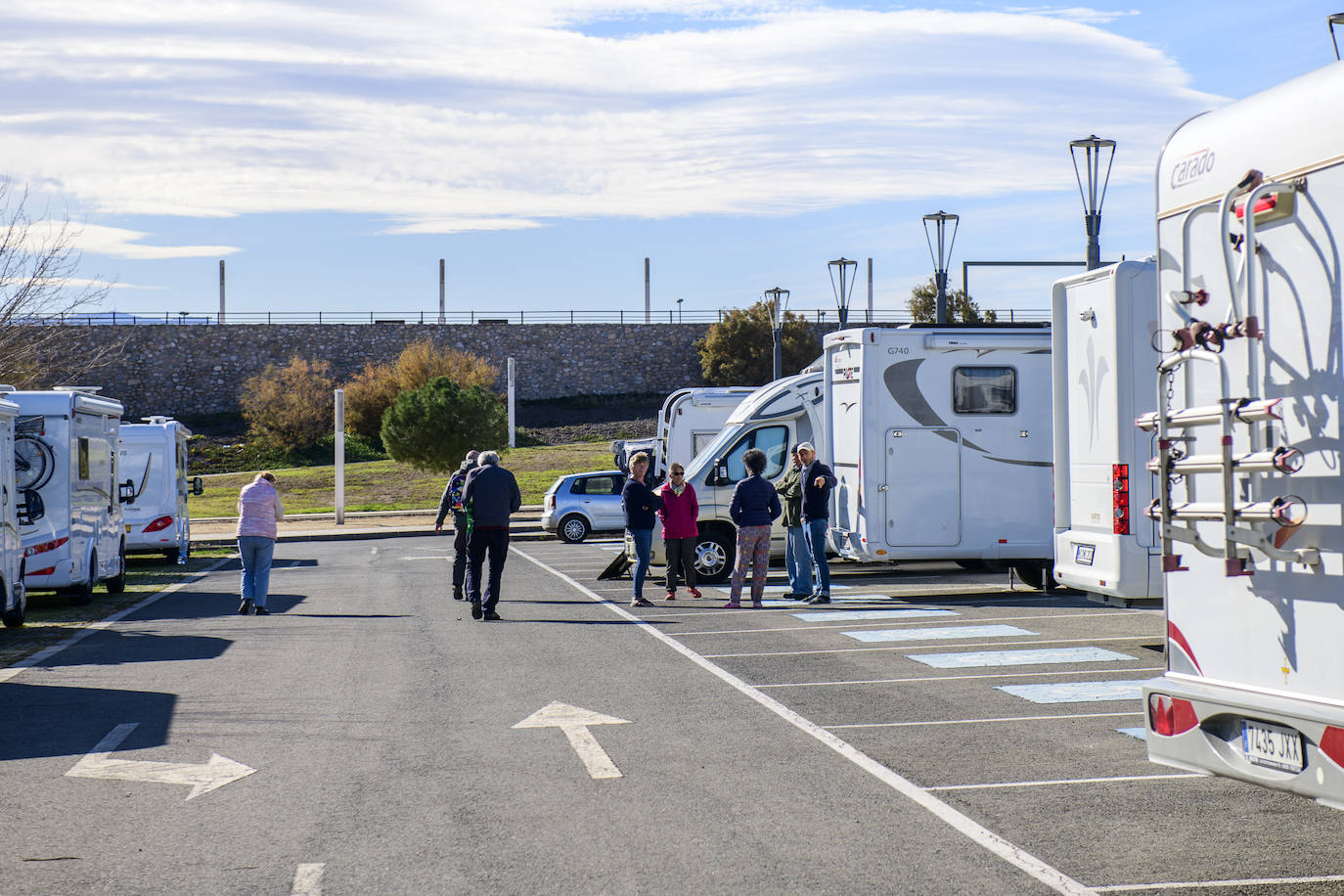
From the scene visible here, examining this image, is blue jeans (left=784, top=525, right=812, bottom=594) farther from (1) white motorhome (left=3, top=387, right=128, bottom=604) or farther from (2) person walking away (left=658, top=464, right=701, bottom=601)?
(1) white motorhome (left=3, top=387, right=128, bottom=604)

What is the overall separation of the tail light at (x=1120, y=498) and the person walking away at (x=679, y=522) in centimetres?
739

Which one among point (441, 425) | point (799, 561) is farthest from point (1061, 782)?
point (441, 425)

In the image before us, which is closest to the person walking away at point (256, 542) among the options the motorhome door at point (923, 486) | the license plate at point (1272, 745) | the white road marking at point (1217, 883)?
the motorhome door at point (923, 486)

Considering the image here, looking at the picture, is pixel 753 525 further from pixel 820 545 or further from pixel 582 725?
pixel 582 725

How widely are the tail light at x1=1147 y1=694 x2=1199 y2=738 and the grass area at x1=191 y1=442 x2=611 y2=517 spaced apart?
1569 inches

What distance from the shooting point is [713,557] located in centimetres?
1967

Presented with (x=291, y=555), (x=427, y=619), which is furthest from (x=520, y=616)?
(x=291, y=555)

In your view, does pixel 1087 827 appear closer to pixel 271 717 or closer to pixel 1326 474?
pixel 1326 474

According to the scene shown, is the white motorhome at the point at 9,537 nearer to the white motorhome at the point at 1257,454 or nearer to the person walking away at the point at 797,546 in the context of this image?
the person walking away at the point at 797,546

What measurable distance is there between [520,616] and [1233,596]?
1099 cm

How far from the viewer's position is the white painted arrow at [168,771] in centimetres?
754

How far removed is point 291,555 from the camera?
28312 millimetres

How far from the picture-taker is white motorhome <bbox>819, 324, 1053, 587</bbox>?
17.0 meters

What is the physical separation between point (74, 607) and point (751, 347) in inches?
2279
